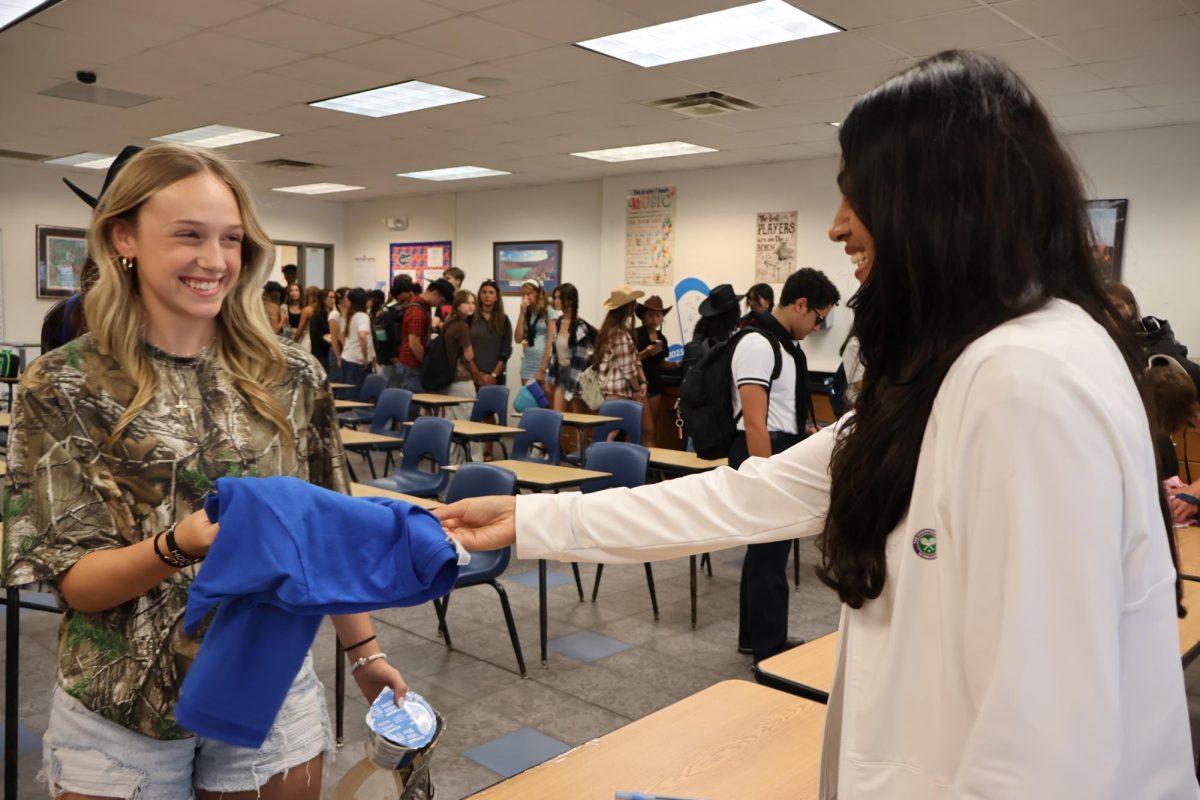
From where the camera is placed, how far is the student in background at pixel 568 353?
27.0 ft

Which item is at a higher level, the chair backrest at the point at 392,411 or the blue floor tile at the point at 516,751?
the chair backrest at the point at 392,411

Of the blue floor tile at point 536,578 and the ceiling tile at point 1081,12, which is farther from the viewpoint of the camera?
the blue floor tile at point 536,578

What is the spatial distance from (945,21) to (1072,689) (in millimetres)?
5011

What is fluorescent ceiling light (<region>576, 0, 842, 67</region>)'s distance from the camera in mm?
5070

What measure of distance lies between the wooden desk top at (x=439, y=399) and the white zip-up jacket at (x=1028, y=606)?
261 inches

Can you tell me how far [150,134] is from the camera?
9.13 metres

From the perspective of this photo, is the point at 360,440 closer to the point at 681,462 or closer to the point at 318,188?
the point at 681,462

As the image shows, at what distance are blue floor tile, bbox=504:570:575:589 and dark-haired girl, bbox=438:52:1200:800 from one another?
4.16m

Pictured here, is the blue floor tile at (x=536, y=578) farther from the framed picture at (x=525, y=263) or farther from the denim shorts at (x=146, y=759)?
the framed picture at (x=525, y=263)

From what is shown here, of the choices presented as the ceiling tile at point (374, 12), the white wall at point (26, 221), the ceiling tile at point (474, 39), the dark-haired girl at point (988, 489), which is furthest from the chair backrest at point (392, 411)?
the white wall at point (26, 221)

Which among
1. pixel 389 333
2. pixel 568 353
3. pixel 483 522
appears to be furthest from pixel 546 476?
pixel 389 333

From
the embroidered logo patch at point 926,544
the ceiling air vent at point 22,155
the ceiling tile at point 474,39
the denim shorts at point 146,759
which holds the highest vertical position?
the ceiling tile at point 474,39

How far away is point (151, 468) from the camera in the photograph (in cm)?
130

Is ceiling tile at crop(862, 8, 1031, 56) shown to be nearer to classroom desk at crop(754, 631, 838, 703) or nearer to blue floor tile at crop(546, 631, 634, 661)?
blue floor tile at crop(546, 631, 634, 661)
